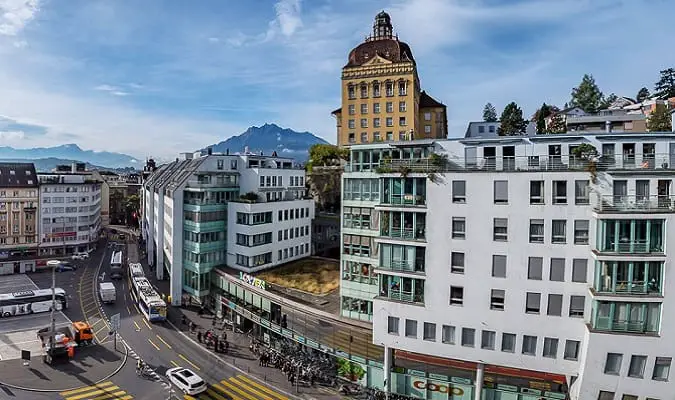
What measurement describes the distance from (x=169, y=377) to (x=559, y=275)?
3441 centimetres

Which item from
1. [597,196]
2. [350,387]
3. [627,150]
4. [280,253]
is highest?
[627,150]

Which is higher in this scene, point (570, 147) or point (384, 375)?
point (570, 147)

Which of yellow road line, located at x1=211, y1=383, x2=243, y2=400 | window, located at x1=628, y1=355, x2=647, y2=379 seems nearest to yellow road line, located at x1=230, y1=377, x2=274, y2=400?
yellow road line, located at x1=211, y1=383, x2=243, y2=400

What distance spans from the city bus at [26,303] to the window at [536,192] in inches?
2410

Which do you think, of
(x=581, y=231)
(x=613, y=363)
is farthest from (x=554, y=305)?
(x=581, y=231)

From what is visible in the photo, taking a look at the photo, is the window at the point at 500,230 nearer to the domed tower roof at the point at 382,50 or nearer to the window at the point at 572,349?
the window at the point at 572,349

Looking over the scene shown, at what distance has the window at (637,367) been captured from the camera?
2984 centimetres

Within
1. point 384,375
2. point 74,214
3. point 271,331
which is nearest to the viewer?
point 384,375

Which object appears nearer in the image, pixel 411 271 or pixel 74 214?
pixel 411 271

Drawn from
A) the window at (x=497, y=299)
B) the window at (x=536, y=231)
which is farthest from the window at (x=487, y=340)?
the window at (x=536, y=231)

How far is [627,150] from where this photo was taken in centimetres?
3206

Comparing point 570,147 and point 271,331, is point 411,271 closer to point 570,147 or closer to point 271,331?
point 570,147

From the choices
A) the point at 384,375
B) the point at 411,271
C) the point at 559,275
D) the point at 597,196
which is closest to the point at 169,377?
the point at 384,375

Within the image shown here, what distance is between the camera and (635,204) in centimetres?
2995
